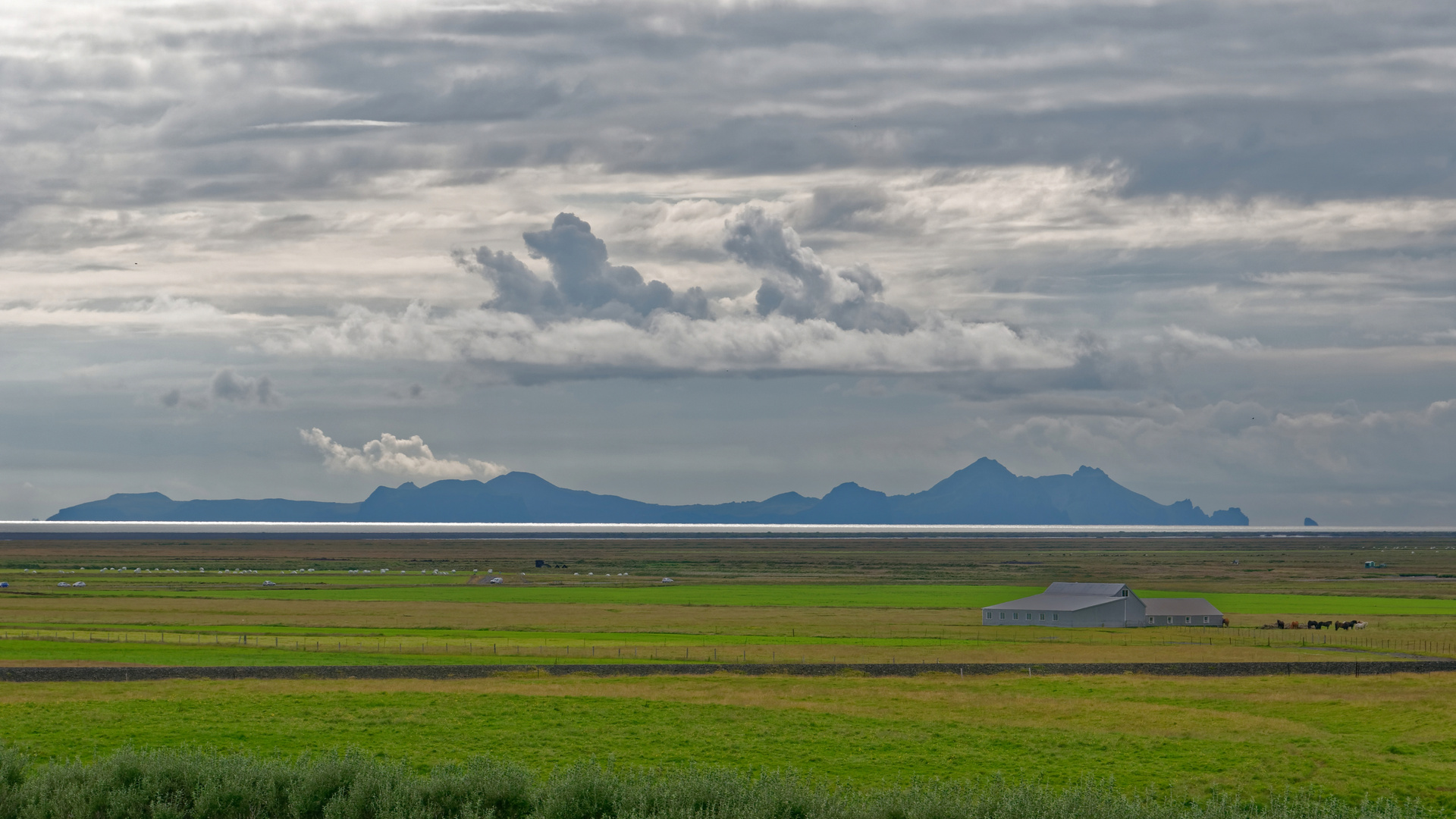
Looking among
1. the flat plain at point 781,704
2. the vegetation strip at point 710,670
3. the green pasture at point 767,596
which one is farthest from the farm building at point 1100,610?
the vegetation strip at point 710,670

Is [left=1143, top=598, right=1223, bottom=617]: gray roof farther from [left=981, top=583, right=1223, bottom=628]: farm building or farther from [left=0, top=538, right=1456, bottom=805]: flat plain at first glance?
[left=0, top=538, right=1456, bottom=805]: flat plain

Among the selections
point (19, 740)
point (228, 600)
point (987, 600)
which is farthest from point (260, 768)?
point (987, 600)

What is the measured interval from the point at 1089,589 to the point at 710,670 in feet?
215

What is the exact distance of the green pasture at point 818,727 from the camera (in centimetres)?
4334

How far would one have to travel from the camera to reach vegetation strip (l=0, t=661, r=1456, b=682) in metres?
63.7

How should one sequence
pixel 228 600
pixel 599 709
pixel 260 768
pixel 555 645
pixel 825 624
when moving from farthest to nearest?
pixel 228 600 < pixel 825 624 < pixel 555 645 < pixel 599 709 < pixel 260 768

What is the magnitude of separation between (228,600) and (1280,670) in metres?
115

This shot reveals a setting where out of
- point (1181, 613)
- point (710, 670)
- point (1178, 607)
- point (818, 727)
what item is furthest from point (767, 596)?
point (818, 727)

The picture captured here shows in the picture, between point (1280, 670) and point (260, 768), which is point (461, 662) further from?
point (1280, 670)

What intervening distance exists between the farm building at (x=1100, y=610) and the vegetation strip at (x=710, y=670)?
37321 mm

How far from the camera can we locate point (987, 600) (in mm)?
156125

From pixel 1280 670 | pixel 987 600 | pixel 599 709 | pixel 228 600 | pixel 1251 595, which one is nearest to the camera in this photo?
pixel 599 709

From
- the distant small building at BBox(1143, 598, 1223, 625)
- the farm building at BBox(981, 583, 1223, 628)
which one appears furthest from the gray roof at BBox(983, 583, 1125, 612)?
the distant small building at BBox(1143, 598, 1223, 625)

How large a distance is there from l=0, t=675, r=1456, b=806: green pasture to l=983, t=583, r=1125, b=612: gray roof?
5747cm
